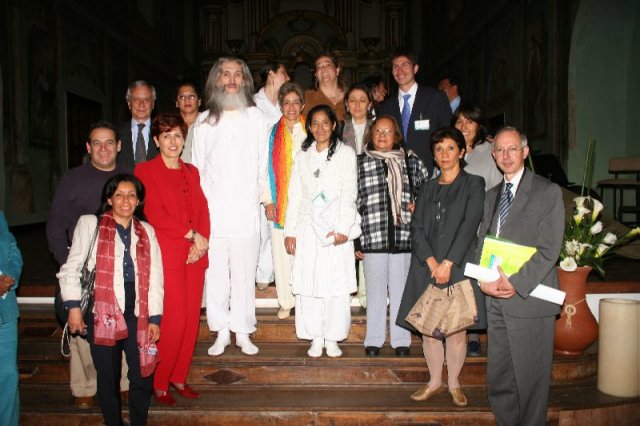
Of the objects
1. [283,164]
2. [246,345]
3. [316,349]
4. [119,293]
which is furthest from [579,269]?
[119,293]

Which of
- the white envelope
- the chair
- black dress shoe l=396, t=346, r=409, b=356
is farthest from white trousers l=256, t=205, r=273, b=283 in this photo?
the chair

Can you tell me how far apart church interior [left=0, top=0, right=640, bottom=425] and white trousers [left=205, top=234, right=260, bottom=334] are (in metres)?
0.35

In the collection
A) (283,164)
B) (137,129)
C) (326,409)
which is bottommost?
(326,409)

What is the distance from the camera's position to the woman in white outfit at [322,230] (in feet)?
11.2

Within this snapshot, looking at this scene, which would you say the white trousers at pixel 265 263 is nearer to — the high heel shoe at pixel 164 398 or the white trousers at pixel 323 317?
the white trousers at pixel 323 317

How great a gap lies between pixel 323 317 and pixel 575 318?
68.2 inches

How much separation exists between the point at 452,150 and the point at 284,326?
1806mm

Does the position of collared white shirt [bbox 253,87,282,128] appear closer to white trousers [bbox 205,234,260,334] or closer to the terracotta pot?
white trousers [bbox 205,234,260,334]

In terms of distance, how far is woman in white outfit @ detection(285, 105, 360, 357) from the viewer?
3410mm

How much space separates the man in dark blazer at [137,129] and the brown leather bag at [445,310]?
7.44 feet

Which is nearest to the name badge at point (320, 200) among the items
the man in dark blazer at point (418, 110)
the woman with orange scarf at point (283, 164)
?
the woman with orange scarf at point (283, 164)

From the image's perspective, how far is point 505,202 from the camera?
290 centimetres

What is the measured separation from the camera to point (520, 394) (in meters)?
2.87

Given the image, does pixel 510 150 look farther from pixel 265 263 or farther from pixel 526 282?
pixel 265 263
